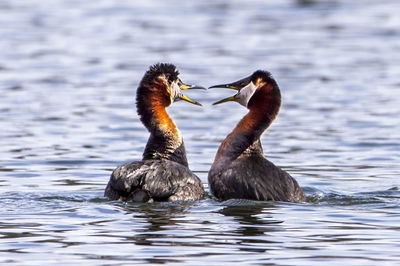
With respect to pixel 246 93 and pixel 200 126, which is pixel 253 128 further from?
pixel 200 126

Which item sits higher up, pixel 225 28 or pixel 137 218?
pixel 225 28

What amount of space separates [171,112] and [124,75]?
4152 mm

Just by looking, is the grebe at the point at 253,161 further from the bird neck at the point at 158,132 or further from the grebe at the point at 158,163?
the bird neck at the point at 158,132

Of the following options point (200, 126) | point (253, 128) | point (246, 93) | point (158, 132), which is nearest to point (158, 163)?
point (158, 132)

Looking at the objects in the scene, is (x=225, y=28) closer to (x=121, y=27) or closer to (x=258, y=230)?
(x=121, y=27)

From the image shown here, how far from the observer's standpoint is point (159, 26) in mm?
31656

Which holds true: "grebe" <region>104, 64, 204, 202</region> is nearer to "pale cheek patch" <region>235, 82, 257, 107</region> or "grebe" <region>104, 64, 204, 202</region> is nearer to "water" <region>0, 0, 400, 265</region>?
"water" <region>0, 0, 400, 265</region>

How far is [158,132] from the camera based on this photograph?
39.9 ft

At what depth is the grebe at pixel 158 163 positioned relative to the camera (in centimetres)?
1106

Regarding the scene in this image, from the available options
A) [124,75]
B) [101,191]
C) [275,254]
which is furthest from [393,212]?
[124,75]

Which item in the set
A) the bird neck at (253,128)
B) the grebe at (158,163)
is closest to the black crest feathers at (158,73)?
the grebe at (158,163)

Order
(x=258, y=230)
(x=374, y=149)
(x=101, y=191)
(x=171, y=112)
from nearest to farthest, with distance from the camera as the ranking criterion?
1. (x=258, y=230)
2. (x=101, y=191)
3. (x=374, y=149)
4. (x=171, y=112)

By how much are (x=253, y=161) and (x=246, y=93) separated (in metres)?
0.98

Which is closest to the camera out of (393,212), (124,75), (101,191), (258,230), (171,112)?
(258,230)
